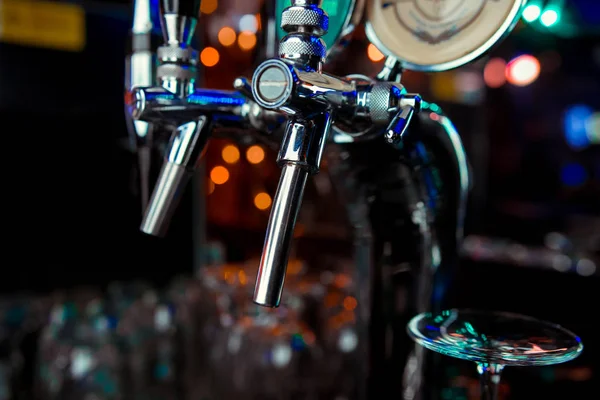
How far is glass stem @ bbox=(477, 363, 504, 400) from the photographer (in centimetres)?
47

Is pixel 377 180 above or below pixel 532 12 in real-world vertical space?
below

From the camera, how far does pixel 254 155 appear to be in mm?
1651

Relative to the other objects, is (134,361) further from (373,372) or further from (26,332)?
(373,372)

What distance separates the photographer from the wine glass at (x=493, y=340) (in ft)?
1.42

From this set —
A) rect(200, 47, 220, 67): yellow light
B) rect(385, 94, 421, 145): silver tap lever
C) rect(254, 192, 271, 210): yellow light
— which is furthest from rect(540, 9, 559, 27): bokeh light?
rect(254, 192, 271, 210): yellow light

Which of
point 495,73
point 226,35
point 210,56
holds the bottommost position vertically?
point 210,56

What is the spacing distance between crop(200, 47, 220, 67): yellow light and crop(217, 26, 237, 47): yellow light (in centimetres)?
13

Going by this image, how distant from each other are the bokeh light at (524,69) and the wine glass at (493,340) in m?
3.89

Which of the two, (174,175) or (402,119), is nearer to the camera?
(402,119)

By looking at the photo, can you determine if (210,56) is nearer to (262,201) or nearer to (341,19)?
(262,201)

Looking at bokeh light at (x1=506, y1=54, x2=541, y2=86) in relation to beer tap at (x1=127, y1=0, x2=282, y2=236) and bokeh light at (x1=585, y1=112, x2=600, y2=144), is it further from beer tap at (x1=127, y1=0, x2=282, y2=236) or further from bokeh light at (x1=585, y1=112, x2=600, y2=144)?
beer tap at (x1=127, y1=0, x2=282, y2=236)

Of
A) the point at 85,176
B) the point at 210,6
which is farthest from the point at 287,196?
the point at 210,6

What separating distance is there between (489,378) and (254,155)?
1238mm

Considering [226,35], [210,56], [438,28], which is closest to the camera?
[438,28]
